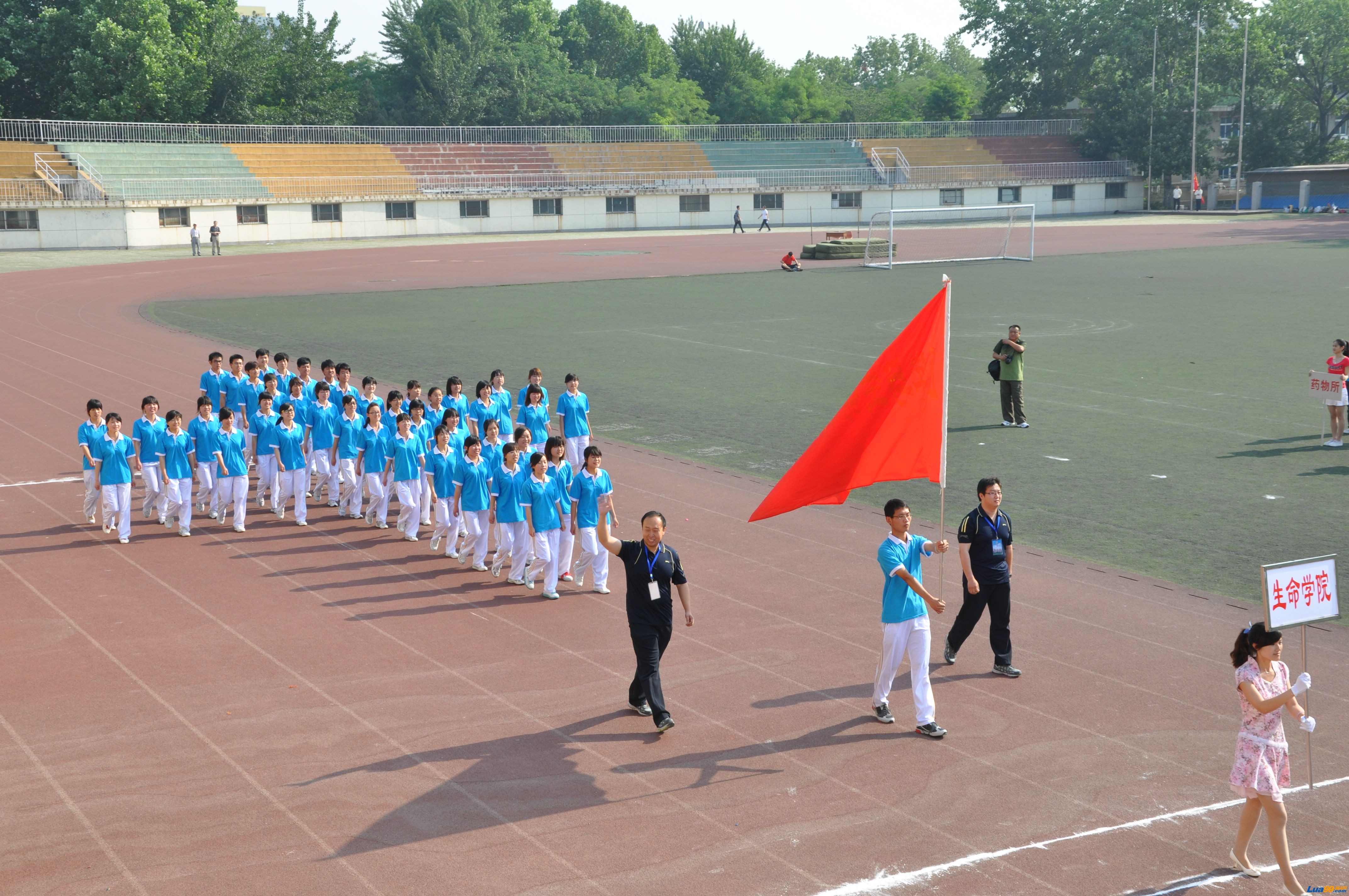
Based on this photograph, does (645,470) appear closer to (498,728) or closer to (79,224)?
(498,728)

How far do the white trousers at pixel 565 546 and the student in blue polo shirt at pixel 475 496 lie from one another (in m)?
1.01

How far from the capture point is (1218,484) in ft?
53.2

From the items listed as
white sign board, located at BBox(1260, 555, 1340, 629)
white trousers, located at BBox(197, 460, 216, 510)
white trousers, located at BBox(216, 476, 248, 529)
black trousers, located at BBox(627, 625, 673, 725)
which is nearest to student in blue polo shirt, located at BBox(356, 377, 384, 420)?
white trousers, located at BBox(216, 476, 248, 529)

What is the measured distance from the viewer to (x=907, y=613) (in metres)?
9.23

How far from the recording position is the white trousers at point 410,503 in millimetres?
14820

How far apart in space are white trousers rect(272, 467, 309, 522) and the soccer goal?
2989 centimetres

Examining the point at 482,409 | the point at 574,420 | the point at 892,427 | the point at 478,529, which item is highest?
the point at 892,427

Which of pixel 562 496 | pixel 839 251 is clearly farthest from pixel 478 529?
pixel 839 251

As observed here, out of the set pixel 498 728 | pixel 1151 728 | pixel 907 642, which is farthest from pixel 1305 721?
pixel 498 728

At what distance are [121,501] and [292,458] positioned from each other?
2008mm

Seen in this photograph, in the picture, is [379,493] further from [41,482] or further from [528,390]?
[41,482]

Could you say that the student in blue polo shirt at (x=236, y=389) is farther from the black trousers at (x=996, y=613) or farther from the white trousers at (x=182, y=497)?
the black trousers at (x=996, y=613)

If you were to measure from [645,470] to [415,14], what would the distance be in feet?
264

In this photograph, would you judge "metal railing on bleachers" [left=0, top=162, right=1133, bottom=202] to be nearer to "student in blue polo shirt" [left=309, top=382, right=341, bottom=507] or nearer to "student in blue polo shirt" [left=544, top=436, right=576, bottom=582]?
"student in blue polo shirt" [left=309, top=382, right=341, bottom=507]
